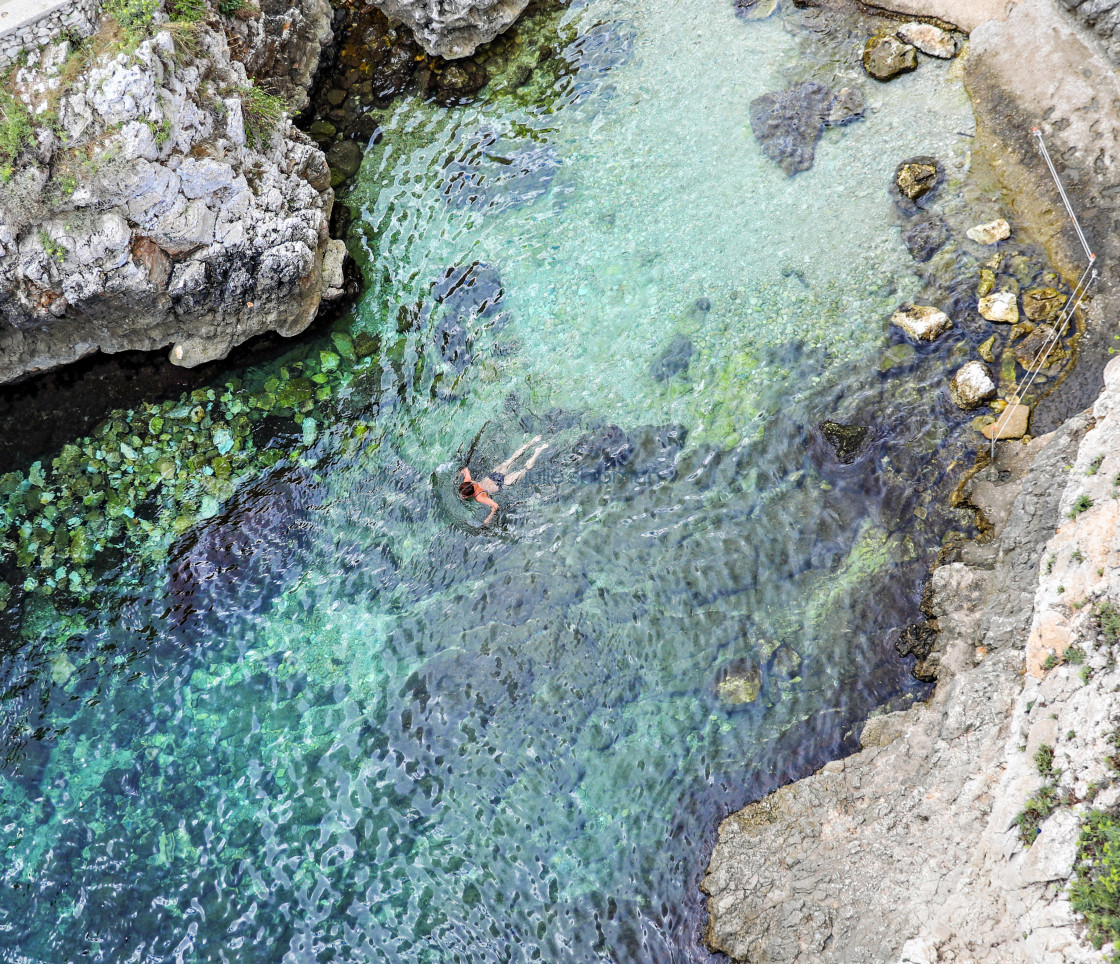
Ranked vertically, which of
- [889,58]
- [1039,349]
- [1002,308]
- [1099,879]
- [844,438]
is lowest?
[1099,879]

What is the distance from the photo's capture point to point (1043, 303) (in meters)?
11.1

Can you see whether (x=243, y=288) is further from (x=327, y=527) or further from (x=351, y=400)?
(x=327, y=527)

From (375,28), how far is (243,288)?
25.2 feet

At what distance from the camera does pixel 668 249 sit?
12.9 metres

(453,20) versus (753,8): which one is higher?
(453,20)

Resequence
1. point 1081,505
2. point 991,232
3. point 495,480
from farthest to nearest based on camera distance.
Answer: point 991,232
point 495,480
point 1081,505

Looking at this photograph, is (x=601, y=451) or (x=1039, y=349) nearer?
(x=1039, y=349)

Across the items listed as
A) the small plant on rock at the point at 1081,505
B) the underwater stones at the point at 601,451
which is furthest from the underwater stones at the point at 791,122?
the small plant on rock at the point at 1081,505

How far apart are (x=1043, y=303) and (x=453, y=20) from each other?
1288cm

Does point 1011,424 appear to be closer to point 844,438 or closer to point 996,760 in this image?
point 844,438

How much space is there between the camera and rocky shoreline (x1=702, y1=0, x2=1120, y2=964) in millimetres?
6766

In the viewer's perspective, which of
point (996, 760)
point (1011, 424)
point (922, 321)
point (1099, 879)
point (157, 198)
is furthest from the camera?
point (922, 321)

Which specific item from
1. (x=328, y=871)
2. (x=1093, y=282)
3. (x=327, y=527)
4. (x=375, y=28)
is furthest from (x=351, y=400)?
(x=1093, y=282)

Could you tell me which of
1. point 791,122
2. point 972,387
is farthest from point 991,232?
point 791,122
